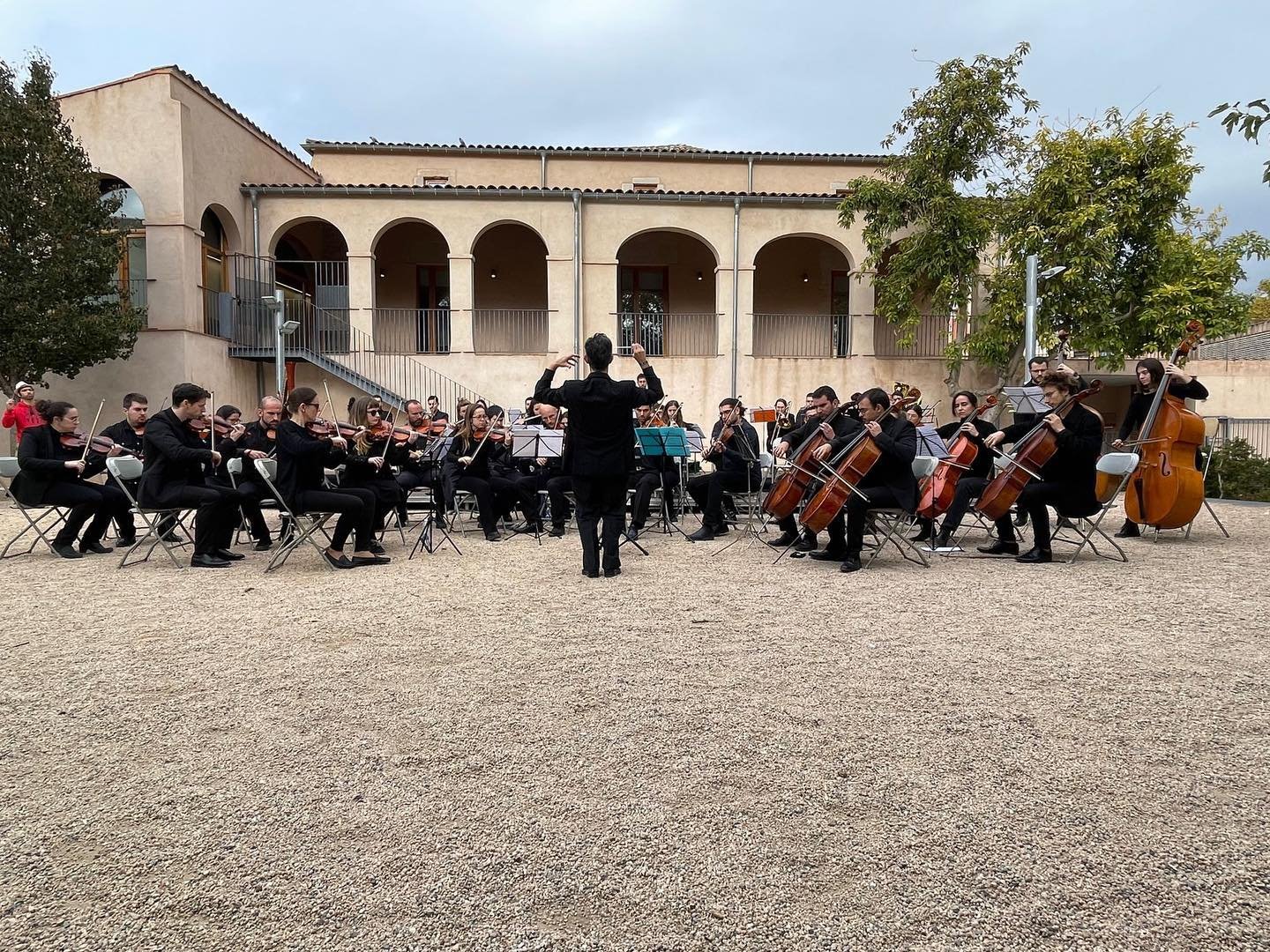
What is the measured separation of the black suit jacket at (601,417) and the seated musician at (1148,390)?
4888mm

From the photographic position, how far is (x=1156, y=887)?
1970 mm

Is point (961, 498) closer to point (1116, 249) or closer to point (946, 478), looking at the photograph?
point (946, 478)

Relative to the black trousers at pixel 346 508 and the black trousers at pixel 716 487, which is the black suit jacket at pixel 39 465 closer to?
the black trousers at pixel 346 508

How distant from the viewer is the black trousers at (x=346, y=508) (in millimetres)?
6531

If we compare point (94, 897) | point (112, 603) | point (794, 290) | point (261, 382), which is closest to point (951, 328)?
point (794, 290)

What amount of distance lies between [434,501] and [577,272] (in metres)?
11.0

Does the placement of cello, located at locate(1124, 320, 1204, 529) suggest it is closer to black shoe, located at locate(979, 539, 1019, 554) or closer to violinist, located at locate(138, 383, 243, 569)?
black shoe, located at locate(979, 539, 1019, 554)

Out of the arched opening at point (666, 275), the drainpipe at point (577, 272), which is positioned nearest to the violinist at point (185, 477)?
the drainpipe at point (577, 272)

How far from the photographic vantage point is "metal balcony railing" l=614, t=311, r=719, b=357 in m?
19.2

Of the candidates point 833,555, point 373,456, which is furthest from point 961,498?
point 373,456

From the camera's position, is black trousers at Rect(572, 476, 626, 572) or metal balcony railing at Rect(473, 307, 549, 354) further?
metal balcony railing at Rect(473, 307, 549, 354)

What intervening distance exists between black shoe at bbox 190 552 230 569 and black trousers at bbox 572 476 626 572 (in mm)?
3341

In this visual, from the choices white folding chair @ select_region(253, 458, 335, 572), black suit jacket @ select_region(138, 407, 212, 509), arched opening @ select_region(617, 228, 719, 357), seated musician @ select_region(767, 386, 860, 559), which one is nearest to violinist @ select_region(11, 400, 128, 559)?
black suit jacket @ select_region(138, 407, 212, 509)

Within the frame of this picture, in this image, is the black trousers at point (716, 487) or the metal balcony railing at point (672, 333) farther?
the metal balcony railing at point (672, 333)
